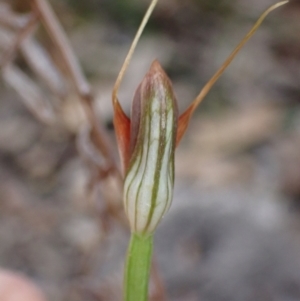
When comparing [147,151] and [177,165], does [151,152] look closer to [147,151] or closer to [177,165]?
[147,151]

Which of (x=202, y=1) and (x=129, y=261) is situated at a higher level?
(x=129, y=261)

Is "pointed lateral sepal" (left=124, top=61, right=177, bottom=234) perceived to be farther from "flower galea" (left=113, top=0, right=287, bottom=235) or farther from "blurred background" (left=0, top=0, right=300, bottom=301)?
"blurred background" (left=0, top=0, right=300, bottom=301)

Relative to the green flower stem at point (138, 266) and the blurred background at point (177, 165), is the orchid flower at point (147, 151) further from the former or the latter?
the blurred background at point (177, 165)

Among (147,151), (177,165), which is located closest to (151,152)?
(147,151)

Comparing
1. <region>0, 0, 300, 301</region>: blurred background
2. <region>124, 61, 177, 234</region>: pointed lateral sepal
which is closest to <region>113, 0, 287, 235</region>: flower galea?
<region>124, 61, 177, 234</region>: pointed lateral sepal

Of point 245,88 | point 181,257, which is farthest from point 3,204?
point 245,88

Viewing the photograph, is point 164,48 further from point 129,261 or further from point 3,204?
point 129,261

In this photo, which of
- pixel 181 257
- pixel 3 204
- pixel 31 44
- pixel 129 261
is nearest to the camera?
pixel 129 261
